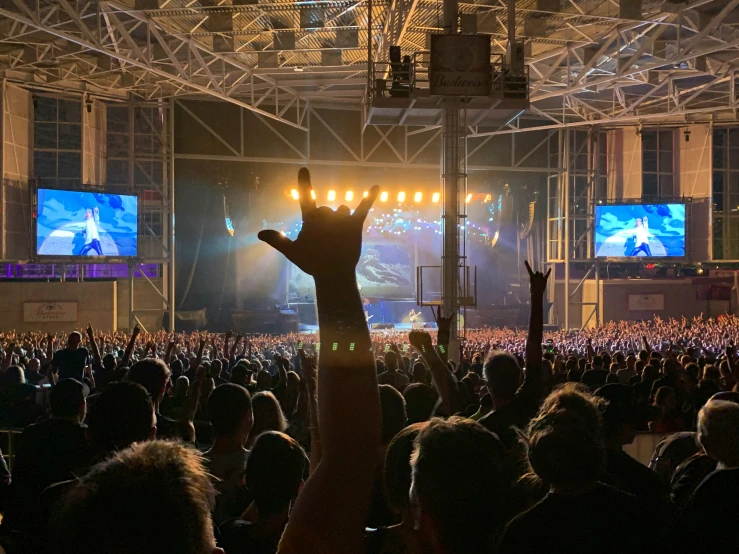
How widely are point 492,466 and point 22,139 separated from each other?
2372 cm

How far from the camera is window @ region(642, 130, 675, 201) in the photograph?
28516 millimetres

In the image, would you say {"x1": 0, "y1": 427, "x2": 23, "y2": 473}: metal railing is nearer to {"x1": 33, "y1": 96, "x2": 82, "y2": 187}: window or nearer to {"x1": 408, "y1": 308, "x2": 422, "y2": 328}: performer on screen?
{"x1": 33, "y1": 96, "x2": 82, "y2": 187}: window

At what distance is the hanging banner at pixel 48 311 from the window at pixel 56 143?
4.03 m

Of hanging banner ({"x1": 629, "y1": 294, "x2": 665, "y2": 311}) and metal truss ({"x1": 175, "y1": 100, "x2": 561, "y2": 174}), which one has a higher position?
metal truss ({"x1": 175, "y1": 100, "x2": 561, "y2": 174})

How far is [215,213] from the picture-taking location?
90.0 ft

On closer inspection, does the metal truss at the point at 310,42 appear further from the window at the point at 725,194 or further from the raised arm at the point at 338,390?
the raised arm at the point at 338,390

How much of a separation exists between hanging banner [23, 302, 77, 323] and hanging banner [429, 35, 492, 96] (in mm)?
14921

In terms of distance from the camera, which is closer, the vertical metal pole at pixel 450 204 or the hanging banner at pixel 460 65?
the hanging banner at pixel 460 65

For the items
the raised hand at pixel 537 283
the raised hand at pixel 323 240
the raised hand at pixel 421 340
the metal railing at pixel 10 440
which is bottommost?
the metal railing at pixel 10 440

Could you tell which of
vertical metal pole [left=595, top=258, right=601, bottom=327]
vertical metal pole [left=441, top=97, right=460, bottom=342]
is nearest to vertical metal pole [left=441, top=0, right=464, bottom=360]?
vertical metal pole [left=441, top=97, right=460, bottom=342]

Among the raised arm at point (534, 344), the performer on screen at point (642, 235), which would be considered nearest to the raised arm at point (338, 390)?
the raised arm at point (534, 344)

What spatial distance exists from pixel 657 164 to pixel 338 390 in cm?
2975

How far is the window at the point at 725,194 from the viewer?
27734 millimetres

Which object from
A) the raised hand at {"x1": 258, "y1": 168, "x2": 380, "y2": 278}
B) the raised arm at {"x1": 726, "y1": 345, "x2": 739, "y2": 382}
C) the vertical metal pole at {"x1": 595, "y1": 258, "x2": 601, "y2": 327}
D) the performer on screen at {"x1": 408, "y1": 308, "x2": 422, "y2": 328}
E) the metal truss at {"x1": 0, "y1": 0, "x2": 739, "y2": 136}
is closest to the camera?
the raised hand at {"x1": 258, "y1": 168, "x2": 380, "y2": 278}
